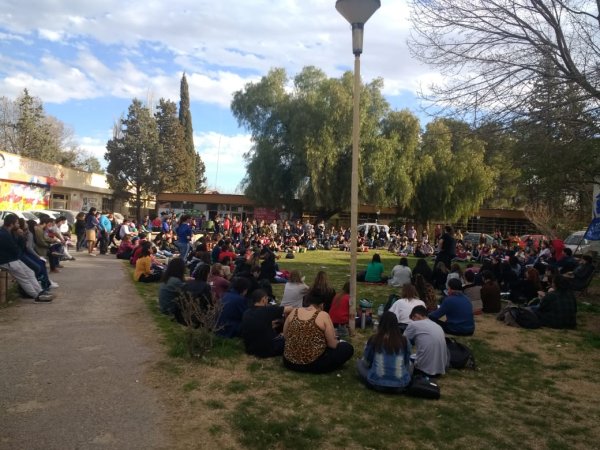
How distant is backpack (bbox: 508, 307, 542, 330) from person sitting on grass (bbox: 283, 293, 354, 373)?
453 centimetres

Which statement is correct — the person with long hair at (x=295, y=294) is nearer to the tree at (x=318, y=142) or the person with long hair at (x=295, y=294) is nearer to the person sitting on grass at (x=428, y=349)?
the person sitting on grass at (x=428, y=349)

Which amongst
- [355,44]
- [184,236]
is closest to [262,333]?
[355,44]

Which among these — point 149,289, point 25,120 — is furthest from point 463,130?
point 25,120

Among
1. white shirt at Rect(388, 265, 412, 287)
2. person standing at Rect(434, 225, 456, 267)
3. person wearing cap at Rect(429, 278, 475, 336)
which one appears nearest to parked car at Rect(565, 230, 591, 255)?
person standing at Rect(434, 225, 456, 267)

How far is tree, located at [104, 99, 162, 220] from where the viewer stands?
131 ft

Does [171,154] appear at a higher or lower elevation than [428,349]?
higher

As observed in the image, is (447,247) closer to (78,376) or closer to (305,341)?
(305,341)

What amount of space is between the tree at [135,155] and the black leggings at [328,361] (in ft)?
124

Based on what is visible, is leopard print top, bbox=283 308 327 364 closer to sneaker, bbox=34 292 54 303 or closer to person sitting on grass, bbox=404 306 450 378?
person sitting on grass, bbox=404 306 450 378

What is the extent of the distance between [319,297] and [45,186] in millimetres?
32613

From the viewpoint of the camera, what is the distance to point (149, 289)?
10461 millimetres

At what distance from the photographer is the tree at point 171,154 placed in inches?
1629

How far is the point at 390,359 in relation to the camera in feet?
16.2

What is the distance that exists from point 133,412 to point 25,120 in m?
45.7
